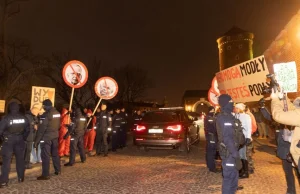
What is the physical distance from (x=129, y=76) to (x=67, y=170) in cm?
5364

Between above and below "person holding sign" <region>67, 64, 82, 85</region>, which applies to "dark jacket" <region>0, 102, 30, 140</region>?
below

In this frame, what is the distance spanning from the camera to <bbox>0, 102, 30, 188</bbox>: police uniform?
23.4 feet

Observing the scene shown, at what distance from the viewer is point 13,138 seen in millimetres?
7305

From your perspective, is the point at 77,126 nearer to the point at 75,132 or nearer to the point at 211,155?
the point at 75,132

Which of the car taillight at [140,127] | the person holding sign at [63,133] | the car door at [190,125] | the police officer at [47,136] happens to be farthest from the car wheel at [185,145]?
the police officer at [47,136]

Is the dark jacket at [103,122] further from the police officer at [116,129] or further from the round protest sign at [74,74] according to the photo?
the round protest sign at [74,74]

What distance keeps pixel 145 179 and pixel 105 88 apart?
5.64 metres

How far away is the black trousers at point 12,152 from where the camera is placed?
7.09m

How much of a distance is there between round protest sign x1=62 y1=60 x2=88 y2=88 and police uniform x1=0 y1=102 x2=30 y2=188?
3.09m

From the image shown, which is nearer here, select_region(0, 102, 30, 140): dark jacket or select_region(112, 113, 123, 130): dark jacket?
select_region(0, 102, 30, 140): dark jacket

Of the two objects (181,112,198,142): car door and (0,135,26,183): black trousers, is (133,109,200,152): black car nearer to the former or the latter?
(181,112,198,142): car door

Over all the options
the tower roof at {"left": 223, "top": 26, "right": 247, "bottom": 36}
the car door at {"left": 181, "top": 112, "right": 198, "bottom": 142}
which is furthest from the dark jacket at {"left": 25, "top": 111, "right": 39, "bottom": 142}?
the tower roof at {"left": 223, "top": 26, "right": 247, "bottom": 36}

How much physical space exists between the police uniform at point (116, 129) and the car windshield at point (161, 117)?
219 cm

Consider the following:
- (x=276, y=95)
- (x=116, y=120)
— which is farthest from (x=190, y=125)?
(x=276, y=95)
